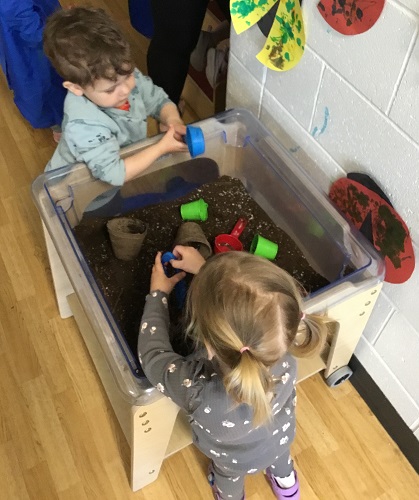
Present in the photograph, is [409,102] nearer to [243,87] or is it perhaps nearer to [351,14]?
[351,14]

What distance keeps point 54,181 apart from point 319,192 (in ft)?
1.75

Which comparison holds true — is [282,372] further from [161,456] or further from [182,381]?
[161,456]

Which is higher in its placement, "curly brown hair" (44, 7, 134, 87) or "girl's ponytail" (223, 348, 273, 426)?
"curly brown hair" (44, 7, 134, 87)

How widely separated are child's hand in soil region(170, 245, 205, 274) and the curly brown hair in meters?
0.37

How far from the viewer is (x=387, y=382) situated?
1259 millimetres

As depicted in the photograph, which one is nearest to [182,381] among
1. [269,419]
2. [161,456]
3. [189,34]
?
[269,419]

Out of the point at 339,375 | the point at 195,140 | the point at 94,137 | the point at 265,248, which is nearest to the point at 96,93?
the point at 94,137

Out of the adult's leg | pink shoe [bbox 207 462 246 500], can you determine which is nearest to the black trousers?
the adult's leg

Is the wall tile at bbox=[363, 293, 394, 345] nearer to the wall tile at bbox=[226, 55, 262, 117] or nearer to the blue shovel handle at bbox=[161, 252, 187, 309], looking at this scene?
A: the blue shovel handle at bbox=[161, 252, 187, 309]

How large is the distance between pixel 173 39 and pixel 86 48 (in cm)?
38

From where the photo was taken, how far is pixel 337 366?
133 cm

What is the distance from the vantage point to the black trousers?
134 cm

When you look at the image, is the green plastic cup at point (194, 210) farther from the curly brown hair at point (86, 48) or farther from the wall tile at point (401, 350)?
the wall tile at point (401, 350)

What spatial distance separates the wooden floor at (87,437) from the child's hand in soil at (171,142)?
553 millimetres
